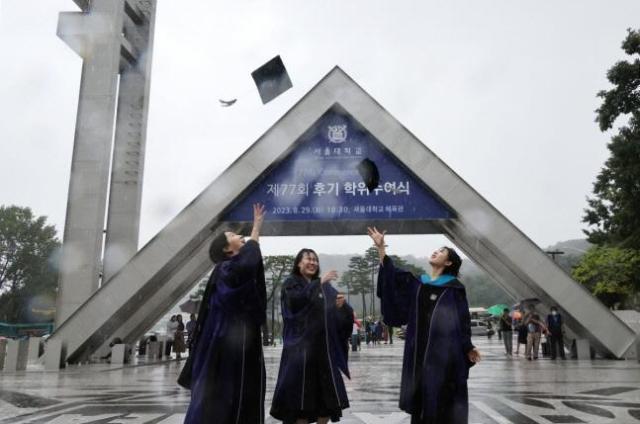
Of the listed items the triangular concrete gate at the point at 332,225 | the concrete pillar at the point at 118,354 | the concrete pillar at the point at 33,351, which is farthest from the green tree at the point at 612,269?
the concrete pillar at the point at 33,351

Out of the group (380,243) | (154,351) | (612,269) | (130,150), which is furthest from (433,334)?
(612,269)

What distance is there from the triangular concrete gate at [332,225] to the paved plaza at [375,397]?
10.6ft

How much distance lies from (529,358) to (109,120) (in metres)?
18.0

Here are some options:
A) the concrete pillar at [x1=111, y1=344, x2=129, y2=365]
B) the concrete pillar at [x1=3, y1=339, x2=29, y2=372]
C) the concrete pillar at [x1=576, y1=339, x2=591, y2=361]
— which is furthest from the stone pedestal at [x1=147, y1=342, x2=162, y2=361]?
the concrete pillar at [x1=576, y1=339, x2=591, y2=361]

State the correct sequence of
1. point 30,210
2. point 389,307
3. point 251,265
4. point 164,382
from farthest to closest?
1. point 30,210
2. point 164,382
3. point 389,307
4. point 251,265

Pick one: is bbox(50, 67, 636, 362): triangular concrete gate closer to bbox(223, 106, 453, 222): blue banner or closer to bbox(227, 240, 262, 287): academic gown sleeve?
bbox(223, 106, 453, 222): blue banner

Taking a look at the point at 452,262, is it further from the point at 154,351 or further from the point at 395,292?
the point at 154,351

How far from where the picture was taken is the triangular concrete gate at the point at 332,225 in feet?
53.6

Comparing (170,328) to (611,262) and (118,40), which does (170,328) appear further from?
(611,262)

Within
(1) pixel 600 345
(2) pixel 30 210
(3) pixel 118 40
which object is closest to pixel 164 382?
(1) pixel 600 345

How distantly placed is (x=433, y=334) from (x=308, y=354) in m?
1.48

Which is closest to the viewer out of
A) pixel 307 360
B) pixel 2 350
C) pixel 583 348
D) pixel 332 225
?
pixel 307 360

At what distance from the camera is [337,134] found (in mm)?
18641

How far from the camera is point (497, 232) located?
17094 mm
